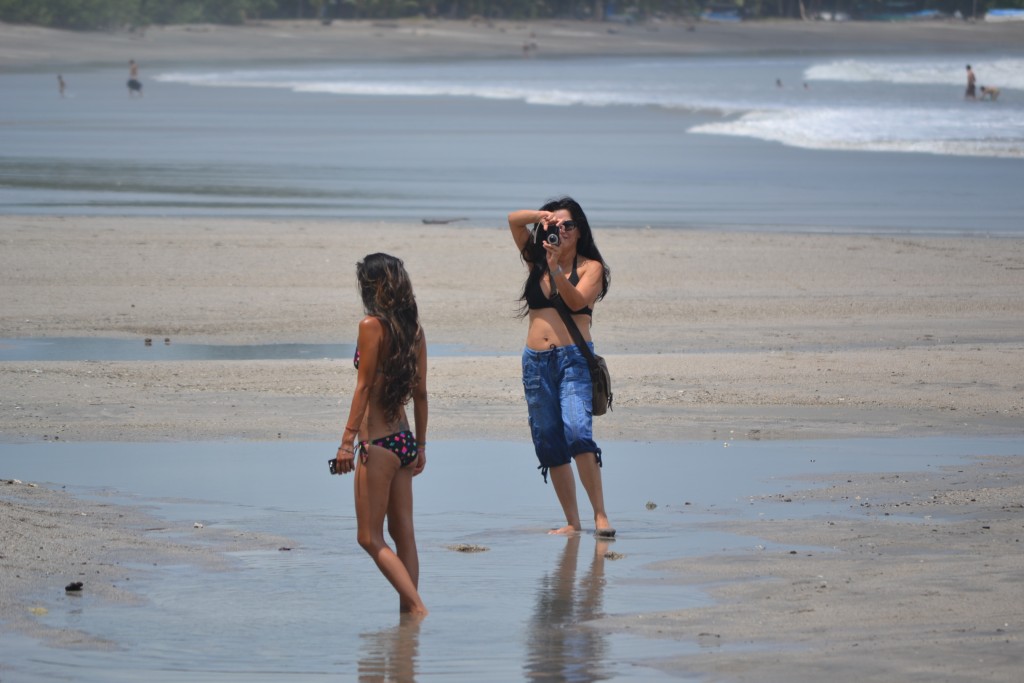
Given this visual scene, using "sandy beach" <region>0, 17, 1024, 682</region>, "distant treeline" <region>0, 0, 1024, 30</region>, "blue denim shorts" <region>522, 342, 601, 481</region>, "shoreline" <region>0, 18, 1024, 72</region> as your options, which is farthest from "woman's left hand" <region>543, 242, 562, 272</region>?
"distant treeline" <region>0, 0, 1024, 30</region>

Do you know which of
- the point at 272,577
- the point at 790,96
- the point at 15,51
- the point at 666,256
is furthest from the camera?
the point at 15,51

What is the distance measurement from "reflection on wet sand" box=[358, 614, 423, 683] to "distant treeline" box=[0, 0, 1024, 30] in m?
99.4

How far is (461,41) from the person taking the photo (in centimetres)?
11112

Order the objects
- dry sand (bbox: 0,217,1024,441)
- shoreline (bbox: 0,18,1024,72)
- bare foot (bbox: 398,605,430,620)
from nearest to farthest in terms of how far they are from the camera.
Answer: bare foot (bbox: 398,605,430,620), dry sand (bbox: 0,217,1024,441), shoreline (bbox: 0,18,1024,72)

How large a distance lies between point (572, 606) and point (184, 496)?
2.46 meters

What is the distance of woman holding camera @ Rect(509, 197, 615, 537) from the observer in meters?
7.01

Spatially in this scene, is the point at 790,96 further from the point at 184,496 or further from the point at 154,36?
the point at 154,36

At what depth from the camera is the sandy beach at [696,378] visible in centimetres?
571

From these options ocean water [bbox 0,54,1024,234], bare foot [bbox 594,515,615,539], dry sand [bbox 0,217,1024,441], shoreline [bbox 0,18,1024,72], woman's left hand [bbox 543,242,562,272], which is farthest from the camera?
shoreline [bbox 0,18,1024,72]

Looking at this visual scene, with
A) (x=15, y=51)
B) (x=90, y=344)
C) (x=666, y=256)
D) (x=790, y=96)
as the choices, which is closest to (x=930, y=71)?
(x=790, y=96)

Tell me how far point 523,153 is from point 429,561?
84.8ft

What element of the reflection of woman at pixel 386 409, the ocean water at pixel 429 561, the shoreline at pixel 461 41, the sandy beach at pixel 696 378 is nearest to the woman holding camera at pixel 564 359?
the ocean water at pixel 429 561

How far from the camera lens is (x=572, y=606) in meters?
5.99

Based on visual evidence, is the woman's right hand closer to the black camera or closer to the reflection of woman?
the reflection of woman
